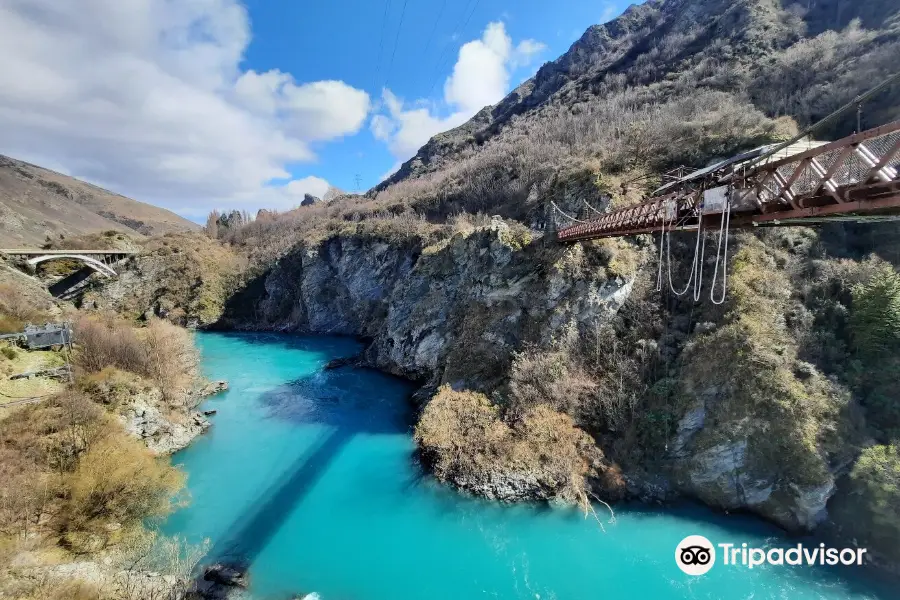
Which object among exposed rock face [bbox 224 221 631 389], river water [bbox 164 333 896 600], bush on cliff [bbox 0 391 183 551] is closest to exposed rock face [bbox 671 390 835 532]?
river water [bbox 164 333 896 600]

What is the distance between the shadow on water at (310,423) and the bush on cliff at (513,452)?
442 centimetres

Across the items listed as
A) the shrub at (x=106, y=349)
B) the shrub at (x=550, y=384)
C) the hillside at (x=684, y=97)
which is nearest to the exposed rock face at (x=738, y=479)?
the shrub at (x=550, y=384)

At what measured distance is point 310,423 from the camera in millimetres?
21688

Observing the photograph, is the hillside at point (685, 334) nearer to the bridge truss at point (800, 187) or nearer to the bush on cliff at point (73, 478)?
the bridge truss at point (800, 187)

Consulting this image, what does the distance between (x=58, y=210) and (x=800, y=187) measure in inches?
6239

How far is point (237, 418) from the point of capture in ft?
71.7

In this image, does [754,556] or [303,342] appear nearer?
[754,556]

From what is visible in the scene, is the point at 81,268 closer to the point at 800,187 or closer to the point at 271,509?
the point at 271,509

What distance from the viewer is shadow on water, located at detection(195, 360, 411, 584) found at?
13008 millimetres

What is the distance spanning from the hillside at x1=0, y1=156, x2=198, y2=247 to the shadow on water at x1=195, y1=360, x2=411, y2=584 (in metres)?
69.1

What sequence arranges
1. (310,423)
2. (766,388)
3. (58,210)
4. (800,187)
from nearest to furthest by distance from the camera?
(800,187)
(766,388)
(310,423)
(58,210)

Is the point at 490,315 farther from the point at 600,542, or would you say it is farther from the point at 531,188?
the point at 531,188

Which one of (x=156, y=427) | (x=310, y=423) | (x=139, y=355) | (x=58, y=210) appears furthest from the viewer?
(x=58, y=210)

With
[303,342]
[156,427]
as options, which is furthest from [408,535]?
[303,342]
